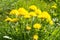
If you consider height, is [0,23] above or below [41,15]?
below

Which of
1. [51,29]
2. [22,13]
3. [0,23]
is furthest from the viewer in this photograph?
[0,23]

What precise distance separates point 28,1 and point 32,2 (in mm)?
171

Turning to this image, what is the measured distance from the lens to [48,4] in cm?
527

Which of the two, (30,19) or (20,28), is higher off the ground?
(30,19)

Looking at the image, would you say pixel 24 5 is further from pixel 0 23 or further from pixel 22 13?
pixel 22 13

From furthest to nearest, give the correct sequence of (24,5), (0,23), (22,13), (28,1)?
(28,1), (24,5), (0,23), (22,13)

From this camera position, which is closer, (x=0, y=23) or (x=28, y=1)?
(x=0, y=23)

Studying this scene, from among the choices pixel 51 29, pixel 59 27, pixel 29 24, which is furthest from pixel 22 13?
pixel 59 27

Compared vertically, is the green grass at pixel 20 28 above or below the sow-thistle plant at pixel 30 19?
below

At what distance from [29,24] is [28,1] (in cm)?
160

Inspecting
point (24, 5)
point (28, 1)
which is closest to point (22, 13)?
point (24, 5)

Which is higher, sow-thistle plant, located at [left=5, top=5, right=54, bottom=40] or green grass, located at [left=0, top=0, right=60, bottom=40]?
sow-thistle plant, located at [left=5, top=5, right=54, bottom=40]

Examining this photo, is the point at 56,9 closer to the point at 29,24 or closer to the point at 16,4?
the point at 16,4

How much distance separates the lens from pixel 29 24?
11.9ft
